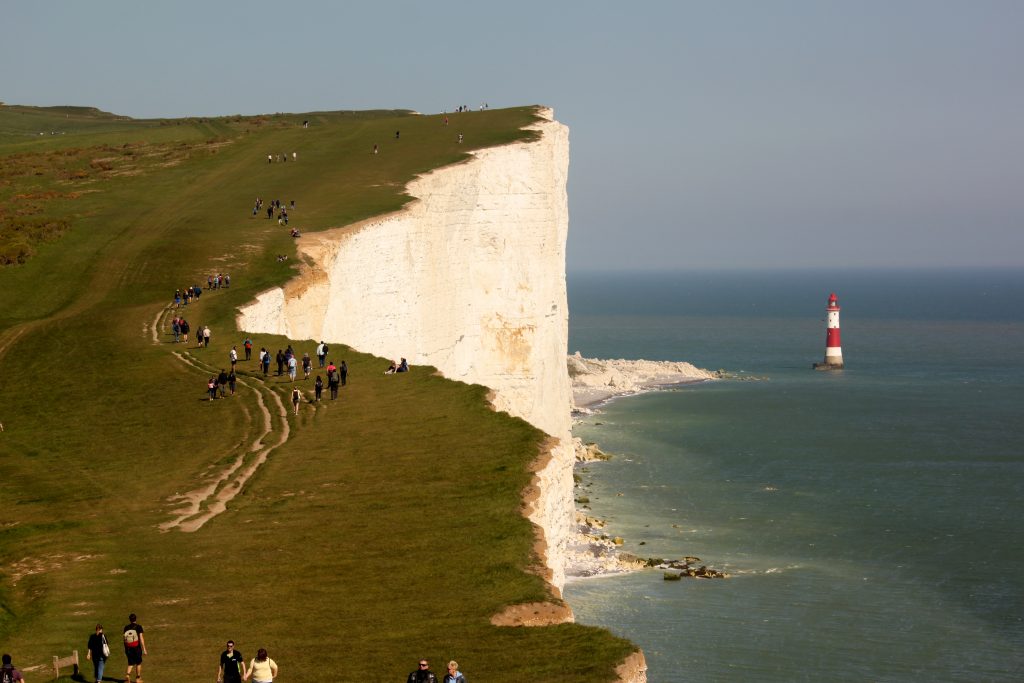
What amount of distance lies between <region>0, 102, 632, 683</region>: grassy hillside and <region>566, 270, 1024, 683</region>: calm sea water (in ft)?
41.3

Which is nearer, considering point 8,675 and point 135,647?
point 8,675

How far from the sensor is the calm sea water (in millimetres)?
44625

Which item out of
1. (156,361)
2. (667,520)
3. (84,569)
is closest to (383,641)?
(84,569)

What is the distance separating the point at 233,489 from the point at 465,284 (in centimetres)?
4005

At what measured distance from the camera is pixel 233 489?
34344mm

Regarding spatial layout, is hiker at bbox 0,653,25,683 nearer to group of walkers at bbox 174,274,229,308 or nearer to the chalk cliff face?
the chalk cliff face

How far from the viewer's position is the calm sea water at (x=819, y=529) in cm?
4462

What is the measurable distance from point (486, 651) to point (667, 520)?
41311mm

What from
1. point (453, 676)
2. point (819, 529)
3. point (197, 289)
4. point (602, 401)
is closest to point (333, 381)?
point (197, 289)

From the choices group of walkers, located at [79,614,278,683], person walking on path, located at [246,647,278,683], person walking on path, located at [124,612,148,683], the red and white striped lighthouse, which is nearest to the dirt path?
group of walkers, located at [79,614,278,683]

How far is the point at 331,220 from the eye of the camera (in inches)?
2749

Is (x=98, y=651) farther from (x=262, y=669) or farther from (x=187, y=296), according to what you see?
(x=187, y=296)

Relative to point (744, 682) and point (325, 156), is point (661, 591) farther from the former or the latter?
point (325, 156)

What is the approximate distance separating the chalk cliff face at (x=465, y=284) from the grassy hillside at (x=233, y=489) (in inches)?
81.1
